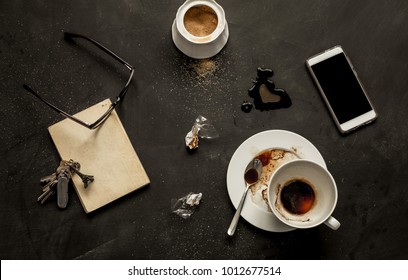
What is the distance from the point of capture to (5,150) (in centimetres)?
132

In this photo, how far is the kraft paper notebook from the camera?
1.30 m

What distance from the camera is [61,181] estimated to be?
1.28 metres

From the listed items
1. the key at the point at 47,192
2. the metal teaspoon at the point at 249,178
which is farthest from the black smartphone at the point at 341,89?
the key at the point at 47,192

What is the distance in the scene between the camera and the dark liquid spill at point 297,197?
1.28 meters

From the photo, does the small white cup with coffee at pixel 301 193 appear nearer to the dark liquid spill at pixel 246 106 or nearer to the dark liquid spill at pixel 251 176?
the dark liquid spill at pixel 251 176

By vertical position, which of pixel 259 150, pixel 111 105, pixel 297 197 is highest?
pixel 111 105

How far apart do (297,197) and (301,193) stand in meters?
0.01

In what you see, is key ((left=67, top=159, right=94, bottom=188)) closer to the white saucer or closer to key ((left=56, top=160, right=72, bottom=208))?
key ((left=56, top=160, right=72, bottom=208))

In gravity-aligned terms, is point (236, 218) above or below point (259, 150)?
below

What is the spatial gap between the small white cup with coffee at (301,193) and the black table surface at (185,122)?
83mm

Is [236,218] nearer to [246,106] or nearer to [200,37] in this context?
[246,106]

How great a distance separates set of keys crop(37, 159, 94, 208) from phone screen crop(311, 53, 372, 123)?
0.58 m

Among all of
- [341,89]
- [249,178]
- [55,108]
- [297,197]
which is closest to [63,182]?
[55,108]

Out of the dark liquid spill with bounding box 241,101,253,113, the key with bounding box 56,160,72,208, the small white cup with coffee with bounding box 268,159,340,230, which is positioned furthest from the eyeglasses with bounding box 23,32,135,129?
the small white cup with coffee with bounding box 268,159,340,230
